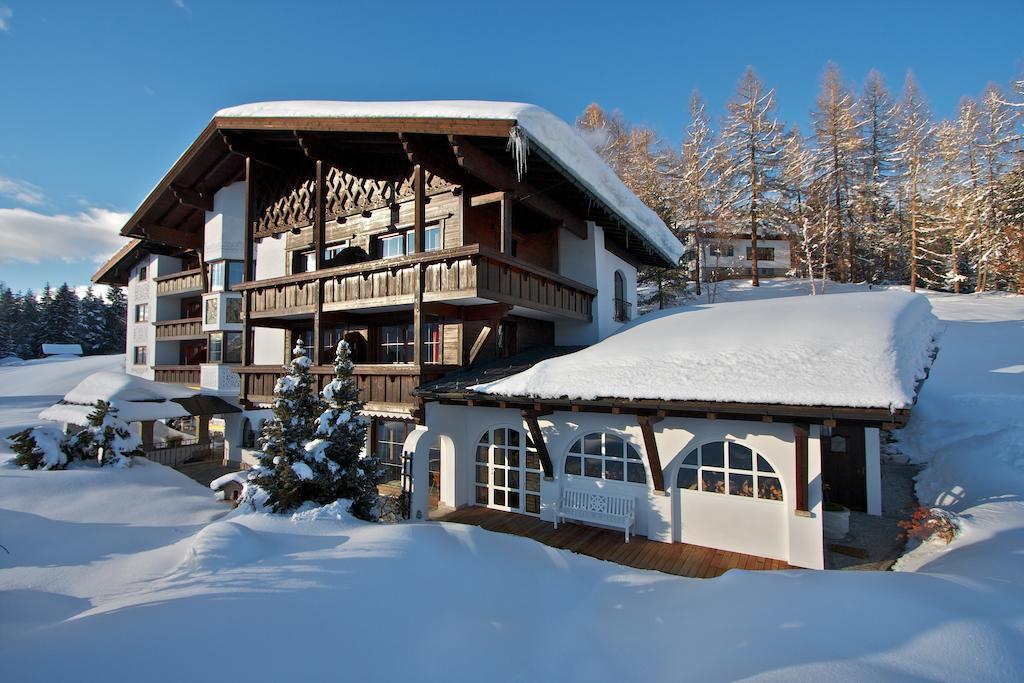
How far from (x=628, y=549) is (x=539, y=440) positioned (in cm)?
309

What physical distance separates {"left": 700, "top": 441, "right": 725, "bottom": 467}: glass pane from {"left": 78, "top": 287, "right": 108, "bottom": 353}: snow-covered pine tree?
8123 cm

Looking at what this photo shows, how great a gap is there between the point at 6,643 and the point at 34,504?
7461mm

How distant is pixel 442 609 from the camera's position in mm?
5250

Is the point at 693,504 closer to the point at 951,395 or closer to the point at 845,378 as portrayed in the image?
the point at 845,378

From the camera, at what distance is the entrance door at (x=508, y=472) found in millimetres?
12062

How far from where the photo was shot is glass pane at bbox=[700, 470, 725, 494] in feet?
31.3

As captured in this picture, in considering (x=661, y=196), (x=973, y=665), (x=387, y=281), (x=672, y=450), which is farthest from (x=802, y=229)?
(x=973, y=665)

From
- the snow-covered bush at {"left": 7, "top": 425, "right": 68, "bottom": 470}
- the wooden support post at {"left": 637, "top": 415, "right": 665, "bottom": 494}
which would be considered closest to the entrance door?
the wooden support post at {"left": 637, "top": 415, "right": 665, "bottom": 494}

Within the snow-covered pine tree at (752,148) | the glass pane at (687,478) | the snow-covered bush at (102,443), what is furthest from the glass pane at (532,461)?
the snow-covered pine tree at (752,148)

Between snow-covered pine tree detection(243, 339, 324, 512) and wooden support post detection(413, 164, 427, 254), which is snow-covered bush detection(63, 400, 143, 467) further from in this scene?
wooden support post detection(413, 164, 427, 254)

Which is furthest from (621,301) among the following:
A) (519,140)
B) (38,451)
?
(38,451)

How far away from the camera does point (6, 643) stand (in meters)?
4.18

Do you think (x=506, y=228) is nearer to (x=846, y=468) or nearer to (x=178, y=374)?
(x=846, y=468)

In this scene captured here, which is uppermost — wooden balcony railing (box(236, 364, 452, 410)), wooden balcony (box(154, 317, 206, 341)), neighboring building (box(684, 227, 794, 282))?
neighboring building (box(684, 227, 794, 282))
